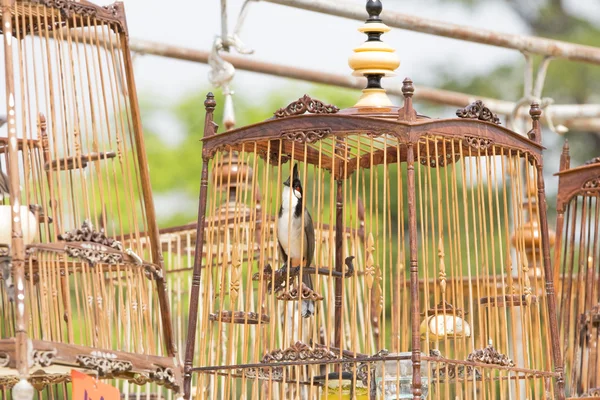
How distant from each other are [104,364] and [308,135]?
1.16 m

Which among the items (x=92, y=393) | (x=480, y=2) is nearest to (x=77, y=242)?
(x=92, y=393)

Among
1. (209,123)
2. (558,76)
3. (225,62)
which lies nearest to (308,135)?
(209,123)

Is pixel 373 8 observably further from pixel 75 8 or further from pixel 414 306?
pixel 414 306

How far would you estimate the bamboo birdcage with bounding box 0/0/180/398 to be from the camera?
3.98 m

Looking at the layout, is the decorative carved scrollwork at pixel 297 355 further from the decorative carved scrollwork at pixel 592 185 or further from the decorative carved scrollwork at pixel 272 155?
the decorative carved scrollwork at pixel 592 185

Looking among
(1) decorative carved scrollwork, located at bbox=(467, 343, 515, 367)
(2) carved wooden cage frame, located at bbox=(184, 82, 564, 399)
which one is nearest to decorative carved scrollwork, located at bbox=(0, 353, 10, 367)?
(2) carved wooden cage frame, located at bbox=(184, 82, 564, 399)

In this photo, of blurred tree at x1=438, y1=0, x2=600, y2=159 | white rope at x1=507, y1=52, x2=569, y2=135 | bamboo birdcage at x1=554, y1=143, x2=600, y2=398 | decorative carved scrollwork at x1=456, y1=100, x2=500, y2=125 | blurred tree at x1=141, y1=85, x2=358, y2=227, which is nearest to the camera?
decorative carved scrollwork at x1=456, y1=100, x2=500, y2=125

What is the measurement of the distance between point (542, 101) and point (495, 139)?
2.95 m

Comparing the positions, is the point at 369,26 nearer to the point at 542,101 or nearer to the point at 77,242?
the point at 77,242

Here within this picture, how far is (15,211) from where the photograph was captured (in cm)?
390

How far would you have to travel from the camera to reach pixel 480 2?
1900 centimetres

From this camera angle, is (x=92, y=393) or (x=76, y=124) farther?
(x=76, y=124)

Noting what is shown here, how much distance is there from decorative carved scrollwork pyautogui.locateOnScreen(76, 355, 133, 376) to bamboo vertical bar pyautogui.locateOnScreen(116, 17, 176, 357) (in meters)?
0.37

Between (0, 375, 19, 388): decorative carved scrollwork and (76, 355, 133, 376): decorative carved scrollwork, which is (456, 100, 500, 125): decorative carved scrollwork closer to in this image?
(76, 355, 133, 376): decorative carved scrollwork
